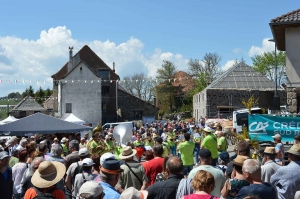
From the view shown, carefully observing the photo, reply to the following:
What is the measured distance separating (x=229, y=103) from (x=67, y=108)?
2073 cm

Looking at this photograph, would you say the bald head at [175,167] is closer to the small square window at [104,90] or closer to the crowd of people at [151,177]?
the crowd of people at [151,177]

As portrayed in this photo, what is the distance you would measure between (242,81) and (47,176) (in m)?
38.8

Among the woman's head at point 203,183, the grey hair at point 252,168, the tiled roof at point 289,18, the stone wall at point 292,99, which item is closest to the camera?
the woman's head at point 203,183

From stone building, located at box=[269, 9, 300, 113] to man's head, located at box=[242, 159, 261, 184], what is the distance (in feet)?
41.2

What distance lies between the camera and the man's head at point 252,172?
4.95 m

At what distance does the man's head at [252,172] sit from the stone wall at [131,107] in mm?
48810

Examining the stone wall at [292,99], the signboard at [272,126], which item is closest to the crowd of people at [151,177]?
the signboard at [272,126]

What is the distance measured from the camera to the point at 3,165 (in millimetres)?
6645

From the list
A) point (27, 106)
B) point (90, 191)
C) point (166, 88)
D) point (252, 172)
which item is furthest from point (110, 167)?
point (166, 88)

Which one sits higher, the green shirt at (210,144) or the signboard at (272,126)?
the signboard at (272,126)

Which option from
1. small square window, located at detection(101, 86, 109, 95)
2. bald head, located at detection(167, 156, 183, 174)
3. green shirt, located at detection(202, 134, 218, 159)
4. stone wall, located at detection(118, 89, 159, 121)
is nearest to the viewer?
bald head, located at detection(167, 156, 183, 174)

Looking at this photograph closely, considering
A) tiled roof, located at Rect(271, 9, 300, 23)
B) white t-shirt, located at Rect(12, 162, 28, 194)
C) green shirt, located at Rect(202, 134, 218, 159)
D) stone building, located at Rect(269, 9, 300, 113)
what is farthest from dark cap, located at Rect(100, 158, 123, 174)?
tiled roof, located at Rect(271, 9, 300, 23)

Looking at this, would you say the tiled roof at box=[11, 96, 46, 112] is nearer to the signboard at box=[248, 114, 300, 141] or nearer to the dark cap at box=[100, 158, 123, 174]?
the signboard at box=[248, 114, 300, 141]

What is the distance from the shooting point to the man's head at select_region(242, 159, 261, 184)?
495 centimetres
